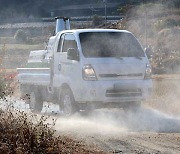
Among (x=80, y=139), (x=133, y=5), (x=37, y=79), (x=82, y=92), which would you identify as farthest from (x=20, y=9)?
(x=80, y=139)

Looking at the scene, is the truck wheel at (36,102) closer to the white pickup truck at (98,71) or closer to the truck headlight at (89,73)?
the white pickup truck at (98,71)

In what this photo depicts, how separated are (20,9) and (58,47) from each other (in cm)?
2952

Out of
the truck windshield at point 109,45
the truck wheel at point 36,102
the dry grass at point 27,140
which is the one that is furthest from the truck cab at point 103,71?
the dry grass at point 27,140

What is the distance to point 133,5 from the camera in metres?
55.9

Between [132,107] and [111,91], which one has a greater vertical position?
[111,91]

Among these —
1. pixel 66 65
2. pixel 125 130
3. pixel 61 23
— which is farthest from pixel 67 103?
pixel 61 23

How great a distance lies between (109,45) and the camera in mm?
13188

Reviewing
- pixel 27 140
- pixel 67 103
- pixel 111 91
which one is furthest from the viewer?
pixel 67 103

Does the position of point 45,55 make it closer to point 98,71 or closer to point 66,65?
point 66,65

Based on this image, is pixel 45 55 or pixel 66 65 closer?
pixel 66 65

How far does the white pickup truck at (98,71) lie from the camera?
1234 centimetres

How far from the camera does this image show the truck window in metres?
13.4

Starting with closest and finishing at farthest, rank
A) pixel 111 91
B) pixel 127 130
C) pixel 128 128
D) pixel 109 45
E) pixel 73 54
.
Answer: pixel 127 130, pixel 128 128, pixel 111 91, pixel 73 54, pixel 109 45

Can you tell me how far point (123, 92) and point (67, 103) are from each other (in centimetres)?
139
